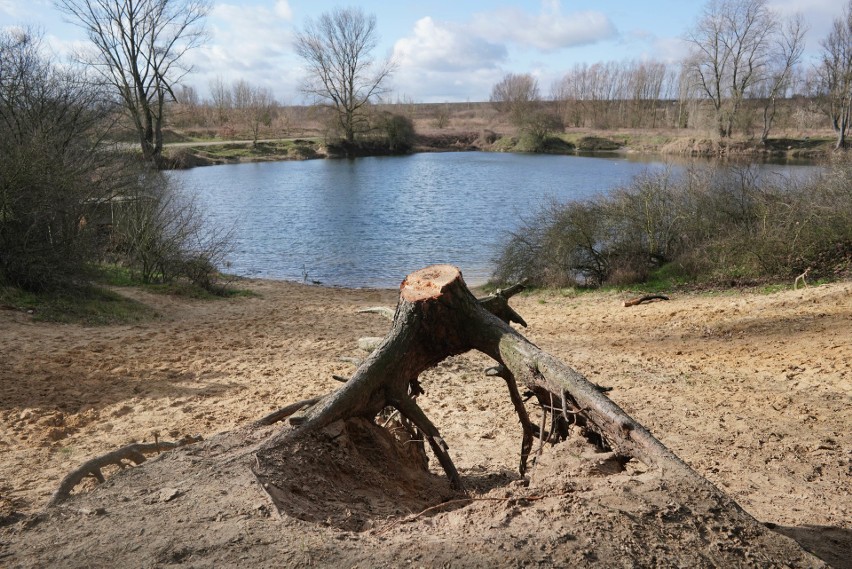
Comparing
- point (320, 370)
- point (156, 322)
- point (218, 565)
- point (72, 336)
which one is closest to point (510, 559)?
point (218, 565)

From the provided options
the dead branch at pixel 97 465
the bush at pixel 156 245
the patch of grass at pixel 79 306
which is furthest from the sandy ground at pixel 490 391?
the bush at pixel 156 245

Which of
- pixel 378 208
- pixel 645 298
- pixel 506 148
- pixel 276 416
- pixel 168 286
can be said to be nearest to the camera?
pixel 276 416

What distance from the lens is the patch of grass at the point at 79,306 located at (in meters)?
11.2

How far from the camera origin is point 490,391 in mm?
8008

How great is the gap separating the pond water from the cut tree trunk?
49.0 ft

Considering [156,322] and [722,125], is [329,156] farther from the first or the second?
[156,322]

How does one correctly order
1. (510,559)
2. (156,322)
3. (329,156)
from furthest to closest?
(329,156), (156,322), (510,559)

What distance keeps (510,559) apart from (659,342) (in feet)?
26.9

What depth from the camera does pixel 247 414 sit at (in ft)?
23.4

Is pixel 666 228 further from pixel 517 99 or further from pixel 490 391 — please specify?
pixel 517 99

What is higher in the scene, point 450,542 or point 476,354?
point 450,542

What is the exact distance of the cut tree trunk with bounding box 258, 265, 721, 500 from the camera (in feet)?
12.5

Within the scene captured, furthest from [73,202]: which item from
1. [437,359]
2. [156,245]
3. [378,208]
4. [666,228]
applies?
[378,208]

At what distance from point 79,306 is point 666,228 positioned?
14276mm
